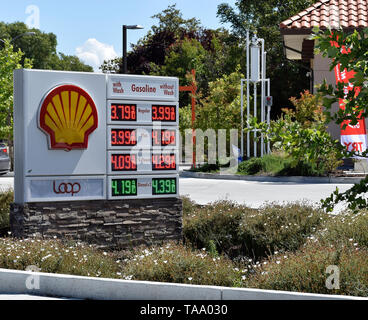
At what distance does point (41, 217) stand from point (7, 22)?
83.8 m

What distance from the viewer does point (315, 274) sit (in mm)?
6641

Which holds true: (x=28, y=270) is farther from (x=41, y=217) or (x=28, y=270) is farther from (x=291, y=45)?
(x=291, y=45)

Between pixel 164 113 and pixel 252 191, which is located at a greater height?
pixel 164 113

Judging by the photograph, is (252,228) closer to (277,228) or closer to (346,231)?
(277,228)

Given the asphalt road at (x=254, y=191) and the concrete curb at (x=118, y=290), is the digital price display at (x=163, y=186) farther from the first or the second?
the asphalt road at (x=254, y=191)

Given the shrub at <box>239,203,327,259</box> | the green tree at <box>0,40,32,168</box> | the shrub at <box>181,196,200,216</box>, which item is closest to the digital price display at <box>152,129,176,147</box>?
the shrub at <box>239,203,327,259</box>

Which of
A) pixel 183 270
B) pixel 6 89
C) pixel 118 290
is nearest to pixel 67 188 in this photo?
pixel 183 270

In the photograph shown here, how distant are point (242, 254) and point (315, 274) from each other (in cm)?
313

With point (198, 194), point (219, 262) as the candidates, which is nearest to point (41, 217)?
point (219, 262)

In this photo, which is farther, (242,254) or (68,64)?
(68,64)

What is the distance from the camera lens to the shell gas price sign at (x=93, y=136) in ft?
31.8

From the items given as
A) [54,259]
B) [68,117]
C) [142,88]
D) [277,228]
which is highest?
[142,88]

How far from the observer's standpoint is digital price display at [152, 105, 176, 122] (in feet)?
34.5

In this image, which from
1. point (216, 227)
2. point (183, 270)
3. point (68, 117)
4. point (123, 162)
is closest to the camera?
point (183, 270)
